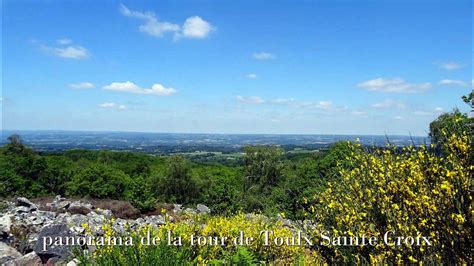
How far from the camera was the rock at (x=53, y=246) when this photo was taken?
8148 mm

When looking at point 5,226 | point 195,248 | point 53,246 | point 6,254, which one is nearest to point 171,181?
point 5,226

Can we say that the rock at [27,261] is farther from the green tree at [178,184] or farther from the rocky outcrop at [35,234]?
the green tree at [178,184]

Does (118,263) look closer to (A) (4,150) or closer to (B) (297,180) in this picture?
(B) (297,180)

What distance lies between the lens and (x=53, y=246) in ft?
27.5

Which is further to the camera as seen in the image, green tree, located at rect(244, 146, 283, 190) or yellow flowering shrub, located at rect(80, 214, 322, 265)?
green tree, located at rect(244, 146, 283, 190)

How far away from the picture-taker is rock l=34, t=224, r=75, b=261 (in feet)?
26.7

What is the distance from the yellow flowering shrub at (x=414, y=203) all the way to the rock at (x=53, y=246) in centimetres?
553

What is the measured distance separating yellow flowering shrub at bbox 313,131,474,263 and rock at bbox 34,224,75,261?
5.53m

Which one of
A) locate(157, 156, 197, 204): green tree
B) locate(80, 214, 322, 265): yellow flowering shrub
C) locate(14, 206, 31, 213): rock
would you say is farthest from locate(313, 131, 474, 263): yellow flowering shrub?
locate(157, 156, 197, 204): green tree

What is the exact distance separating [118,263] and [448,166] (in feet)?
12.7

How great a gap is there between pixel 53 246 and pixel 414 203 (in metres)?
7.17

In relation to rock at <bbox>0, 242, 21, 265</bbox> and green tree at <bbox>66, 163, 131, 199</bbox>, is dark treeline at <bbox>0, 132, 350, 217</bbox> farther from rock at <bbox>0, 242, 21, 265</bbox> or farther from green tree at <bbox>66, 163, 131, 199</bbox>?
rock at <bbox>0, 242, 21, 265</bbox>

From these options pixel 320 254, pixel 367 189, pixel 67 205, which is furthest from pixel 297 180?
pixel 367 189

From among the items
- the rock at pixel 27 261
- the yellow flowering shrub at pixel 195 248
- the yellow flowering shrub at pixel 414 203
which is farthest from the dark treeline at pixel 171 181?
the yellow flowering shrub at pixel 414 203
